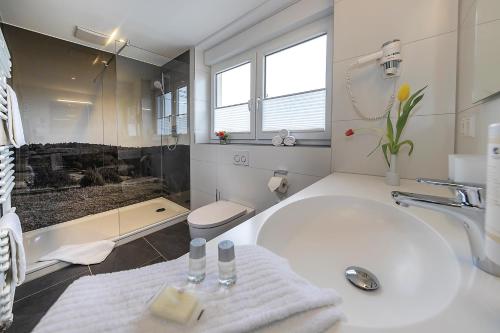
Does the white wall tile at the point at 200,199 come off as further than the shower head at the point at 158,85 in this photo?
No

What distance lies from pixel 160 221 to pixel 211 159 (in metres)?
0.89

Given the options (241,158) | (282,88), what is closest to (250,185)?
(241,158)

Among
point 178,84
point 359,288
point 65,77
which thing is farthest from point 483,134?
point 65,77

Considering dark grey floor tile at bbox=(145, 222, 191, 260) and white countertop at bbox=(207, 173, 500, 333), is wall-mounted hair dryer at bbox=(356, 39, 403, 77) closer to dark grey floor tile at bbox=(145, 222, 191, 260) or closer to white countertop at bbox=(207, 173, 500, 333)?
white countertop at bbox=(207, 173, 500, 333)

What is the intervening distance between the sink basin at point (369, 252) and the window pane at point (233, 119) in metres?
1.49

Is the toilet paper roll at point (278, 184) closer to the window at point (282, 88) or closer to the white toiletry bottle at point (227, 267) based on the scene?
the window at point (282, 88)

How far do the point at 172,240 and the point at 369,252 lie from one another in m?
1.81

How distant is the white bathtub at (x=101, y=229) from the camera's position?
5.19 feet

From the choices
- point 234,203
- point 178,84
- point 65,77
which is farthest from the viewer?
point 178,84

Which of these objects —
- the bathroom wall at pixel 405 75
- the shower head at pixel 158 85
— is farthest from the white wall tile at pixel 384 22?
the shower head at pixel 158 85

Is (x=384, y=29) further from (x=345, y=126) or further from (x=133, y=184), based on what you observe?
(x=133, y=184)

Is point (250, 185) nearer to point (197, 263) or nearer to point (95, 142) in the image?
point (197, 263)

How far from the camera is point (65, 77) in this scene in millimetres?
2145

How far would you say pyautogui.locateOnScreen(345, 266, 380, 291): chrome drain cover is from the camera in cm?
50
